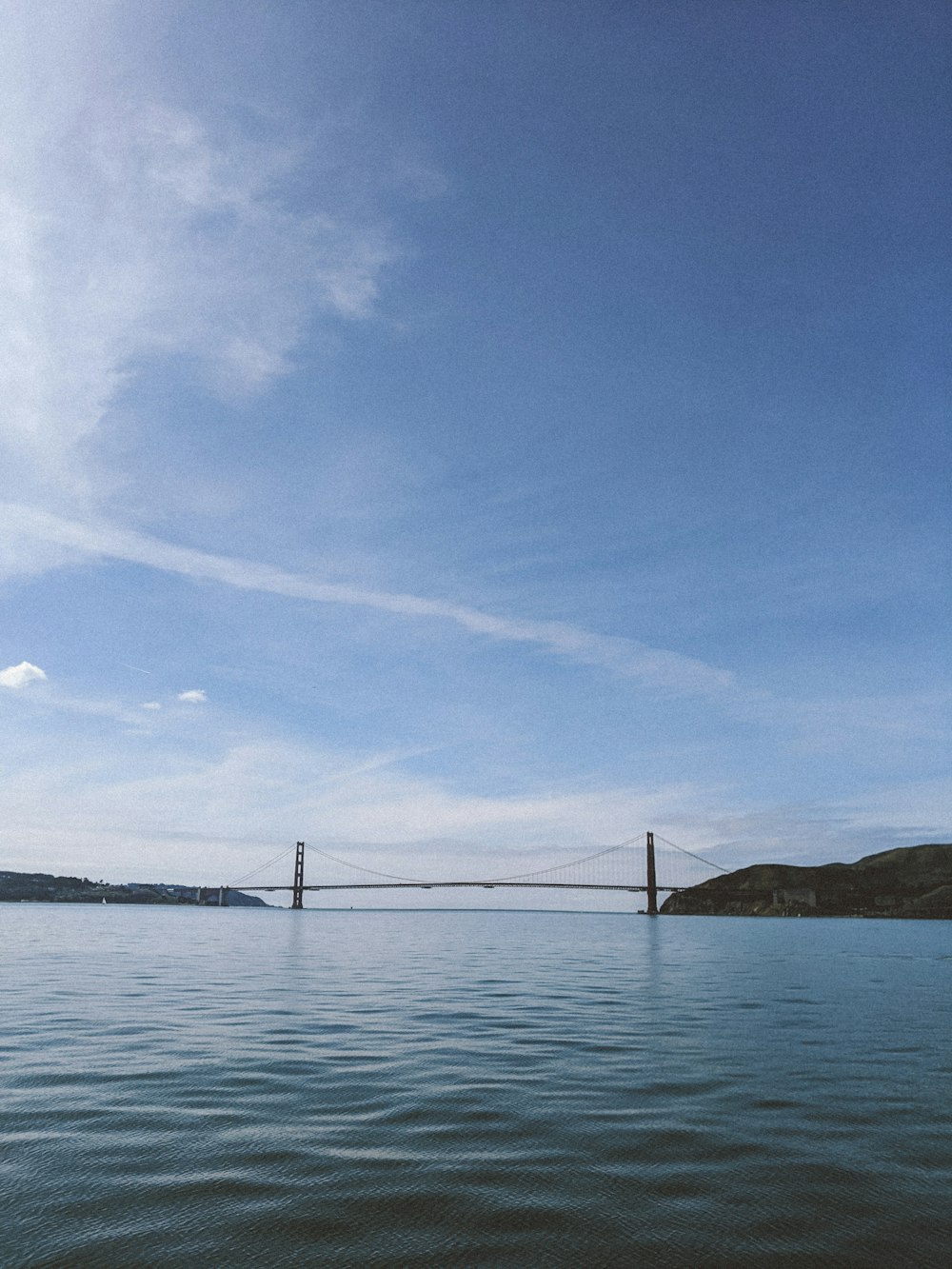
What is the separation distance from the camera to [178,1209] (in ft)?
18.2

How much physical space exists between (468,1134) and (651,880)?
152216 millimetres

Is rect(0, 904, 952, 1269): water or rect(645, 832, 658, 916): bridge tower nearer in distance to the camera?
rect(0, 904, 952, 1269): water

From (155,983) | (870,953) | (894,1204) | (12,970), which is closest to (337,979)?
(155,983)

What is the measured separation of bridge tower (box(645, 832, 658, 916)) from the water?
13458cm

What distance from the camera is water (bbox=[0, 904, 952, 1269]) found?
16.9ft

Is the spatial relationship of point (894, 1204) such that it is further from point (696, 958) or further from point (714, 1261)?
point (696, 958)

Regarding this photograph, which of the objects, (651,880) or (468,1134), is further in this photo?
(651,880)

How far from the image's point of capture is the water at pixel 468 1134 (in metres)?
5.16

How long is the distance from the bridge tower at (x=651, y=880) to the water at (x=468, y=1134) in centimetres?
13458

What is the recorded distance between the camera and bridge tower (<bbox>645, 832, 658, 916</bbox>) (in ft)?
478

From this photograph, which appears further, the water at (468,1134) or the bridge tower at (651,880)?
the bridge tower at (651,880)

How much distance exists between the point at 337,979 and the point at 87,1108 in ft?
55.8

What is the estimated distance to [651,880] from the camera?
150m

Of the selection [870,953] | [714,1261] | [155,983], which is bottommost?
[870,953]
